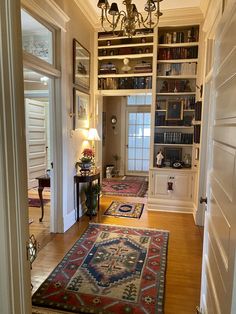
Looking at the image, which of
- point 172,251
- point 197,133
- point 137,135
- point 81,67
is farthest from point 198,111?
point 137,135

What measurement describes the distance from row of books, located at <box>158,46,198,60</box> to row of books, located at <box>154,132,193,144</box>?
1.35 meters

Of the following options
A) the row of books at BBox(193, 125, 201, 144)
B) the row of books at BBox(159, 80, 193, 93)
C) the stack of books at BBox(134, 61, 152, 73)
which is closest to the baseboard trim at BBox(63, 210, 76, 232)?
the row of books at BBox(193, 125, 201, 144)

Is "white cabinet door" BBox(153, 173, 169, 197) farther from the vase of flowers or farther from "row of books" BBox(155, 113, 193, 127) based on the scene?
the vase of flowers

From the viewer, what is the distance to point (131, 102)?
7.30 metres

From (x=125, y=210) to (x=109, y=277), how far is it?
194cm

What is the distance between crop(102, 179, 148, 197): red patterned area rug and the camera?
5.44 m

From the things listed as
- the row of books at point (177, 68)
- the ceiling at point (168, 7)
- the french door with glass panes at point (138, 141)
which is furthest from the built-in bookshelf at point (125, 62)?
the french door with glass panes at point (138, 141)

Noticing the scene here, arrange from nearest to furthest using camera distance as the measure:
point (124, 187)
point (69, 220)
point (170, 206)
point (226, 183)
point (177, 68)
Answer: point (226, 183) → point (69, 220) → point (177, 68) → point (170, 206) → point (124, 187)

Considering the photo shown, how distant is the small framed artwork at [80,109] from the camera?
3621mm

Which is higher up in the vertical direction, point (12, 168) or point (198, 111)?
point (198, 111)

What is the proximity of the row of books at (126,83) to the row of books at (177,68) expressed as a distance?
27 centimetres

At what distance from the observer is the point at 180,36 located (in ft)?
13.5

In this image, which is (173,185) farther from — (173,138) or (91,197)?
(91,197)

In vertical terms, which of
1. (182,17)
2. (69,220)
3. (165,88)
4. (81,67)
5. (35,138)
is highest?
(182,17)
